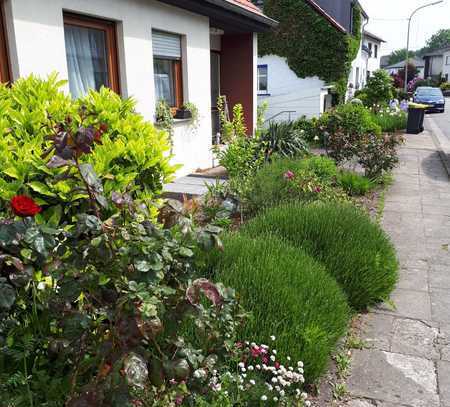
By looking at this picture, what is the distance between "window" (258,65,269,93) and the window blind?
47.7ft

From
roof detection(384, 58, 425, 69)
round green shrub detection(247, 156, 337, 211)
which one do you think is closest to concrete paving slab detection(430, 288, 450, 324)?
round green shrub detection(247, 156, 337, 211)

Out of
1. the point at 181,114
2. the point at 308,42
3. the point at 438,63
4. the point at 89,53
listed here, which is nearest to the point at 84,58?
the point at 89,53

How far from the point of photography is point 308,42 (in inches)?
853

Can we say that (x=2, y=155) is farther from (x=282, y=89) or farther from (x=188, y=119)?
(x=282, y=89)

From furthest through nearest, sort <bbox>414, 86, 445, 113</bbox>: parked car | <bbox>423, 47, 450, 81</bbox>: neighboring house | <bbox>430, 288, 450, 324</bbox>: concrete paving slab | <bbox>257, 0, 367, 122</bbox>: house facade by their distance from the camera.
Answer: <bbox>423, 47, 450, 81</bbox>: neighboring house < <bbox>414, 86, 445, 113</bbox>: parked car < <bbox>257, 0, 367, 122</bbox>: house facade < <bbox>430, 288, 450, 324</bbox>: concrete paving slab

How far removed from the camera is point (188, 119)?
926cm

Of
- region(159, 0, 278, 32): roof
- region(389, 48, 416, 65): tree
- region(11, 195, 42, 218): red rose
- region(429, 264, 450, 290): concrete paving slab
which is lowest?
region(429, 264, 450, 290): concrete paving slab

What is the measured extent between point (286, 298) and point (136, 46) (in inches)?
219

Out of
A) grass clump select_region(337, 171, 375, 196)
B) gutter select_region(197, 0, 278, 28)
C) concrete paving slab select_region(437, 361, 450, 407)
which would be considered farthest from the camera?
gutter select_region(197, 0, 278, 28)

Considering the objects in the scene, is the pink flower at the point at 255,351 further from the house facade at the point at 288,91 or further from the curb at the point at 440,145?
the house facade at the point at 288,91

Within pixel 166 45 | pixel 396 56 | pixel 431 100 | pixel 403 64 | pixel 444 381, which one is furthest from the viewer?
pixel 396 56

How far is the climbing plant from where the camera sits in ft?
69.9

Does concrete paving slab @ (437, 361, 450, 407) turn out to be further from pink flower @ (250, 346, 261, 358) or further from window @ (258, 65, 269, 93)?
window @ (258, 65, 269, 93)

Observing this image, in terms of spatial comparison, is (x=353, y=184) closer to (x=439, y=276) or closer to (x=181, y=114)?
(x=439, y=276)
